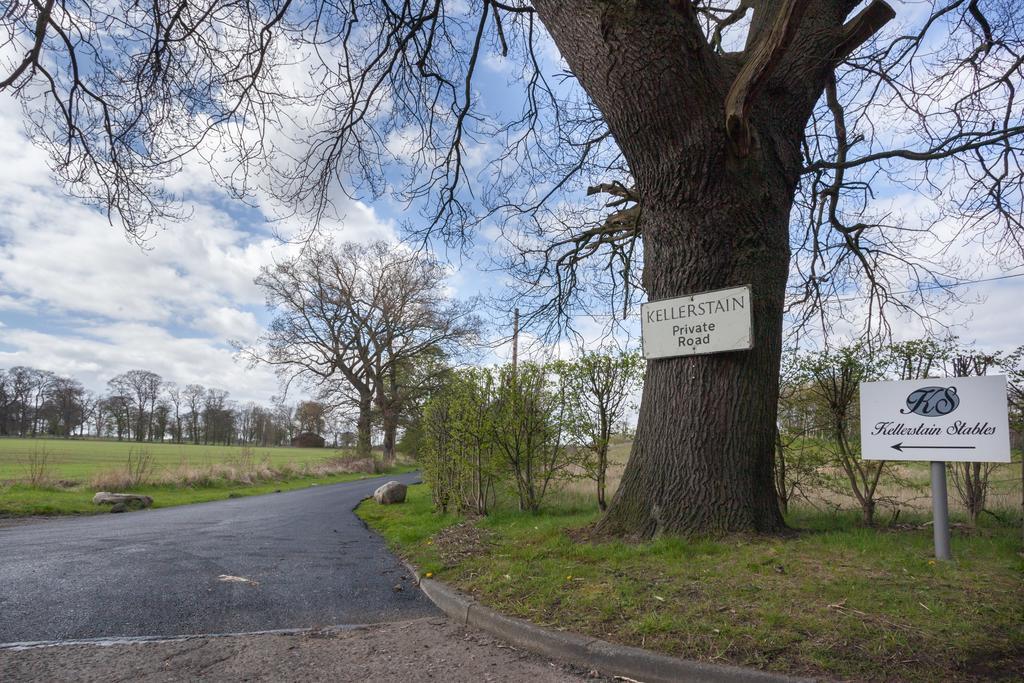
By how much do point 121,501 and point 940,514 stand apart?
16.0 metres

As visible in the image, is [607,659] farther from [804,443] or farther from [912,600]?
[804,443]

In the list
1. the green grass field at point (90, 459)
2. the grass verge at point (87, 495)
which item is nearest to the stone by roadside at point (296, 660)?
the grass verge at point (87, 495)

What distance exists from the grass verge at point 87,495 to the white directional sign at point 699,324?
13342mm

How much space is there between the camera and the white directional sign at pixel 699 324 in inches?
223

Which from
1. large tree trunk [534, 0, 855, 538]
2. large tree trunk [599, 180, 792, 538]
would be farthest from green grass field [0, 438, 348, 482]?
large tree trunk [534, 0, 855, 538]

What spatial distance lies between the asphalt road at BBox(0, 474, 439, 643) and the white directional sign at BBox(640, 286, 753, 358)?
3292 millimetres

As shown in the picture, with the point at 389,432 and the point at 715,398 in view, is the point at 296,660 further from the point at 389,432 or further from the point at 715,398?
the point at 389,432

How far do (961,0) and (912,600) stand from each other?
7.32 meters

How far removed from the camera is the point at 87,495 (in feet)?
51.7

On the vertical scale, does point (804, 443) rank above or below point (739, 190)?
below

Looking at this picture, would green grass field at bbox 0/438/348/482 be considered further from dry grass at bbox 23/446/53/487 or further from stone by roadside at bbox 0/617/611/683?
stone by roadside at bbox 0/617/611/683

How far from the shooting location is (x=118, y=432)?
7625 centimetres

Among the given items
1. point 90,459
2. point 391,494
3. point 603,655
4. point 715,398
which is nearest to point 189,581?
point 603,655

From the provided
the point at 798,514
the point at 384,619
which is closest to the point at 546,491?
the point at 798,514
